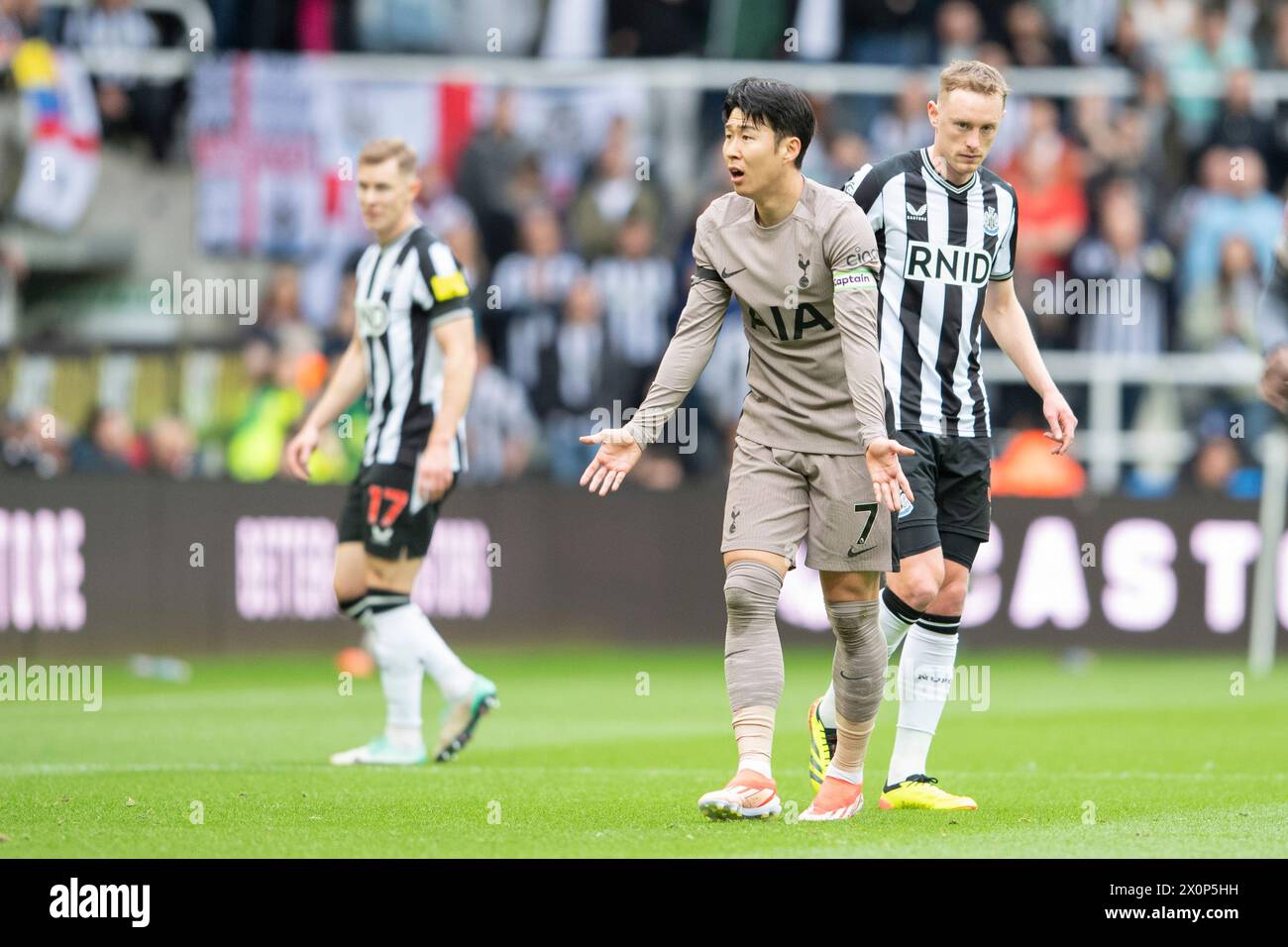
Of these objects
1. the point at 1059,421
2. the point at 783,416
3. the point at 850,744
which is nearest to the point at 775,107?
the point at 783,416

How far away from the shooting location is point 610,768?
8891mm

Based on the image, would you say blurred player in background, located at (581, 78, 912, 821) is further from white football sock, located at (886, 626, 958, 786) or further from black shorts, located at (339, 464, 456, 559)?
black shorts, located at (339, 464, 456, 559)

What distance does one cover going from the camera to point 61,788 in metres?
7.79

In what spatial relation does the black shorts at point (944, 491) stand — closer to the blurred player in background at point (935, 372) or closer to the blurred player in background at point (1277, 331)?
the blurred player in background at point (935, 372)

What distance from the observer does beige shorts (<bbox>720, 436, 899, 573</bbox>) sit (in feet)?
21.8

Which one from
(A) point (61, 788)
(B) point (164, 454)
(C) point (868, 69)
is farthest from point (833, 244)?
(C) point (868, 69)

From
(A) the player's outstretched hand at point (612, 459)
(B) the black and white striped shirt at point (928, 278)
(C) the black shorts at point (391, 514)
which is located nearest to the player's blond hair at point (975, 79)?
(B) the black and white striped shirt at point (928, 278)

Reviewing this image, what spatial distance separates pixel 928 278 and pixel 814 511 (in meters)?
1.19

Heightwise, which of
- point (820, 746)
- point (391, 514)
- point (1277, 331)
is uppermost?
point (1277, 331)

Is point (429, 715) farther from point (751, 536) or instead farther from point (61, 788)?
point (751, 536)

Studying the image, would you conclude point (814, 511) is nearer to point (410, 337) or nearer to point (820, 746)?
point (820, 746)

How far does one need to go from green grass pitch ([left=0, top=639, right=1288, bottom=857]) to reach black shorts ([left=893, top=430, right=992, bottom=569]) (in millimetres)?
955

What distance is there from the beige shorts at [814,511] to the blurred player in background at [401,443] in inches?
102

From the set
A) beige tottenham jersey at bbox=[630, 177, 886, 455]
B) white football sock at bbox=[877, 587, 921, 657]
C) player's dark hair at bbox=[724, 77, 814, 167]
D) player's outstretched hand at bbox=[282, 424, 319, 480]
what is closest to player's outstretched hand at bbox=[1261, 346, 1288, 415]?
beige tottenham jersey at bbox=[630, 177, 886, 455]
